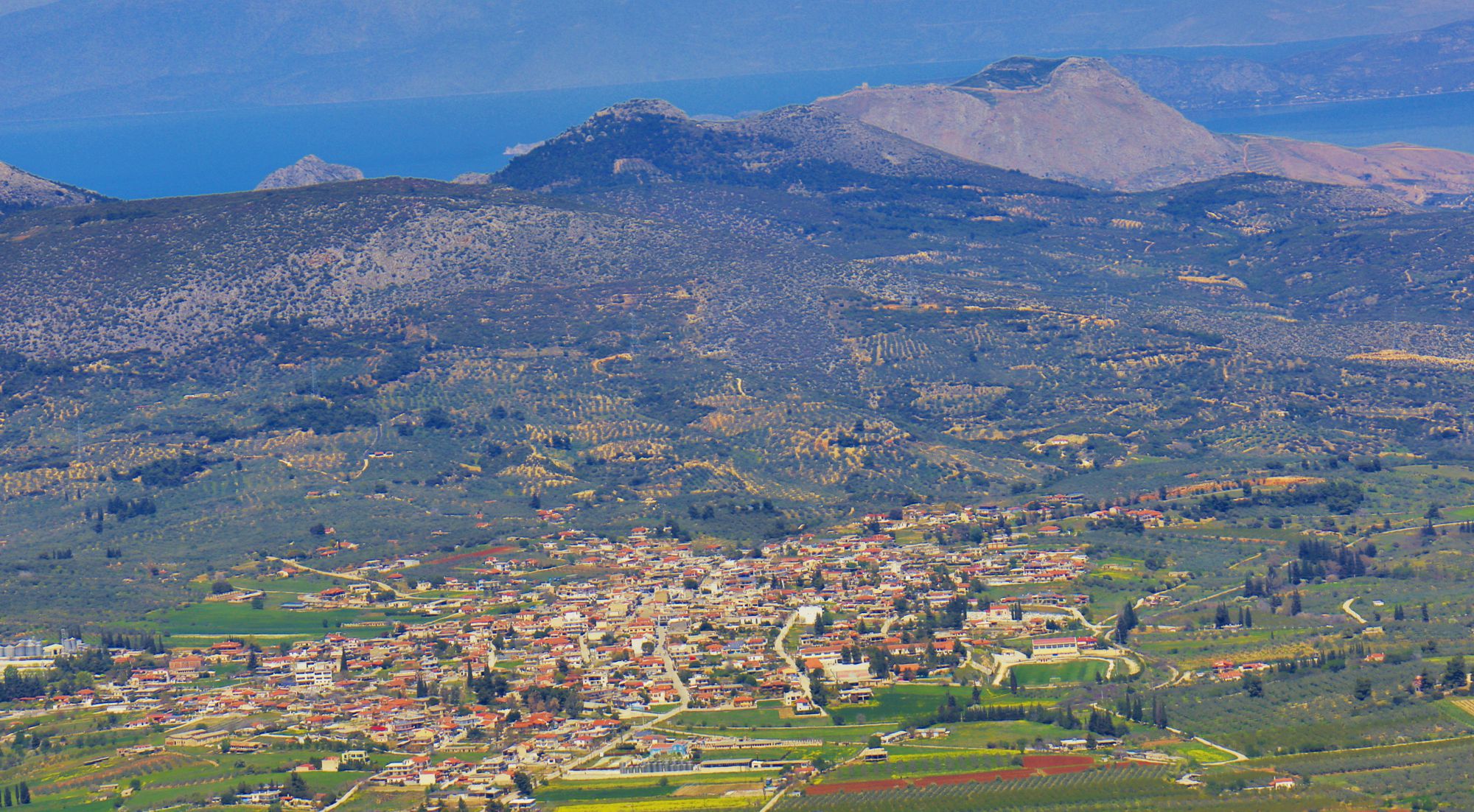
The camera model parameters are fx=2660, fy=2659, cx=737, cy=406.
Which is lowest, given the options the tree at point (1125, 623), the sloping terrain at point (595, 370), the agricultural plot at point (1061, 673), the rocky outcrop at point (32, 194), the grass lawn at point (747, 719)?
the grass lawn at point (747, 719)

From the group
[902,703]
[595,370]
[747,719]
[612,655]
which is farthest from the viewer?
[595,370]

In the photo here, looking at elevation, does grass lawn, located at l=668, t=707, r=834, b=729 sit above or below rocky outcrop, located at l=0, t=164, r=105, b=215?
below

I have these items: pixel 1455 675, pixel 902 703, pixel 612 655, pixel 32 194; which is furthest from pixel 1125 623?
pixel 32 194

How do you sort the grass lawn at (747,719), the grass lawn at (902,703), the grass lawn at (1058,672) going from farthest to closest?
1. the grass lawn at (1058,672)
2. the grass lawn at (902,703)
3. the grass lawn at (747,719)

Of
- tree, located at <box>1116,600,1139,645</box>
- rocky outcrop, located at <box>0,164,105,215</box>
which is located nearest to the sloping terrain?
rocky outcrop, located at <box>0,164,105,215</box>

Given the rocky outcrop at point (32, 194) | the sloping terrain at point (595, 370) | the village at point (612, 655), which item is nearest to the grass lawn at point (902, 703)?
the village at point (612, 655)

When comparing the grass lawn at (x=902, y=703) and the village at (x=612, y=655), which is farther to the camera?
the grass lawn at (x=902, y=703)

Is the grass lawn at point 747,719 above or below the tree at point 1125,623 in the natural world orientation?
below

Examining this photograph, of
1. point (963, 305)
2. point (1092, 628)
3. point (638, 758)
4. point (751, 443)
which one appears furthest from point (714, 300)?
point (638, 758)

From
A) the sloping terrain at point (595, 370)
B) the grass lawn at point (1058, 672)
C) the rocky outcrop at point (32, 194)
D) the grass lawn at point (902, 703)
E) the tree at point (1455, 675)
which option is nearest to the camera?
the tree at point (1455, 675)

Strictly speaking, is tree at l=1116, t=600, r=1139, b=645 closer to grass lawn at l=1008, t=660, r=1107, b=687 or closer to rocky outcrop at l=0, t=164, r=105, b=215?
grass lawn at l=1008, t=660, r=1107, b=687

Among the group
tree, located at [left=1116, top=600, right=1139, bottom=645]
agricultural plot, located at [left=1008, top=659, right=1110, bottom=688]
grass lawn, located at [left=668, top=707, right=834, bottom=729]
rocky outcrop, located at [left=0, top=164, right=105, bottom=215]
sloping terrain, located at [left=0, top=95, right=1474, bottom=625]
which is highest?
rocky outcrop, located at [left=0, top=164, right=105, bottom=215]

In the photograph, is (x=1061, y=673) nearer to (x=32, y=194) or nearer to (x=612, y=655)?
(x=612, y=655)

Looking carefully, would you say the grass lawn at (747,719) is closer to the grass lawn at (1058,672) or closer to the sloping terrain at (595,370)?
the grass lawn at (1058,672)
